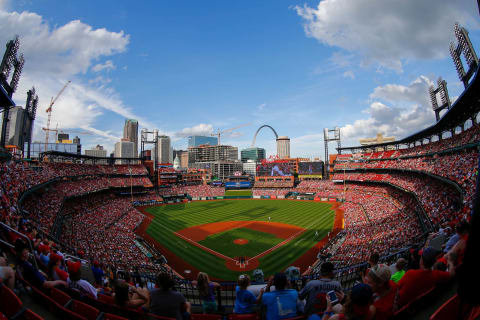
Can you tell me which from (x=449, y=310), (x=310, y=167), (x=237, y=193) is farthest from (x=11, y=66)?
(x=310, y=167)

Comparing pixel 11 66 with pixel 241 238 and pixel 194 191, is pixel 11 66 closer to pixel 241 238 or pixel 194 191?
pixel 241 238

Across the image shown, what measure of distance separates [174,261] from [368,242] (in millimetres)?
20843

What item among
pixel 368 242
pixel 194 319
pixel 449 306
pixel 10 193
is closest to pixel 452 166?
pixel 368 242

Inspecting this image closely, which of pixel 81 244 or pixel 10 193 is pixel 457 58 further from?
pixel 10 193

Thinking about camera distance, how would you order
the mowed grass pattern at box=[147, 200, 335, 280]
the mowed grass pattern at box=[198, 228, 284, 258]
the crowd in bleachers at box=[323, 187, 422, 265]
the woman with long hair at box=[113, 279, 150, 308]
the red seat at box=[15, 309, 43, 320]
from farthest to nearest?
the mowed grass pattern at box=[198, 228, 284, 258]
the mowed grass pattern at box=[147, 200, 335, 280]
the crowd in bleachers at box=[323, 187, 422, 265]
the red seat at box=[15, 309, 43, 320]
the woman with long hair at box=[113, 279, 150, 308]

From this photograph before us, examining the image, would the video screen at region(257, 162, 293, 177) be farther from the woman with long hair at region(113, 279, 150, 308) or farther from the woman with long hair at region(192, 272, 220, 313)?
the woman with long hair at region(113, 279, 150, 308)

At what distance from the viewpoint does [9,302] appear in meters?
4.40

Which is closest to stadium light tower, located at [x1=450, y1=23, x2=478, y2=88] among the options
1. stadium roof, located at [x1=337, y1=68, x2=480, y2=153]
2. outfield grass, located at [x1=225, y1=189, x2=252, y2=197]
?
stadium roof, located at [x1=337, y1=68, x2=480, y2=153]

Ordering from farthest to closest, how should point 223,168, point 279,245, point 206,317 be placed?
point 223,168 → point 279,245 → point 206,317

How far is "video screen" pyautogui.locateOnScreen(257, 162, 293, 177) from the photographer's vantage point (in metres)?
76.3

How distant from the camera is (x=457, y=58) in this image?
27812mm

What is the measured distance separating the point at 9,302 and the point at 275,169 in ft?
248

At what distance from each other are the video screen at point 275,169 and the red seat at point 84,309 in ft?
242

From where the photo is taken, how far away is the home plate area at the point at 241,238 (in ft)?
85.8
